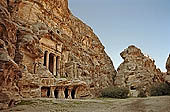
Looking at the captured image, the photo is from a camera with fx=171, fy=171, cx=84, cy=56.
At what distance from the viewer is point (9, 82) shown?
12.4 m

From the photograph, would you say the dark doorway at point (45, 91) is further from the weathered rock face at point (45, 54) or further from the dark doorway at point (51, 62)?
the dark doorway at point (51, 62)

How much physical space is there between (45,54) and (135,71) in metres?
25.2

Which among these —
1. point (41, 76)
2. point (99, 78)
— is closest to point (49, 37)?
point (41, 76)

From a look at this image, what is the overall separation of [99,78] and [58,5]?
67.1 ft

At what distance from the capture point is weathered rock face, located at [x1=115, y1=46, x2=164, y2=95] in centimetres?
4303

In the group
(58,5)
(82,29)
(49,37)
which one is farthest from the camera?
(82,29)

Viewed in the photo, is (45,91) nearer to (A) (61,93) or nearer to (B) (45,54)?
(A) (61,93)

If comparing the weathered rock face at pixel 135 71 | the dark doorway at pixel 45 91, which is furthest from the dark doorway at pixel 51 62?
the weathered rock face at pixel 135 71

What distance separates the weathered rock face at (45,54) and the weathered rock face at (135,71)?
4.36 metres

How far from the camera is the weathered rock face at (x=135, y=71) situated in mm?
43031

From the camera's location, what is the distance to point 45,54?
32.5m

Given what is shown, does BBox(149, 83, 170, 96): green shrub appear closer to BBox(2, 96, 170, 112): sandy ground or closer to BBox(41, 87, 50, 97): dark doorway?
BBox(2, 96, 170, 112): sandy ground

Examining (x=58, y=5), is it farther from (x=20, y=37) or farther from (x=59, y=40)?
(x=20, y=37)

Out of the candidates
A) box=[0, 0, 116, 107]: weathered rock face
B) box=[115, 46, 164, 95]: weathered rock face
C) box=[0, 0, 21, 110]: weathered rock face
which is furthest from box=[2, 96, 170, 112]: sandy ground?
box=[115, 46, 164, 95]: weathered rock face
